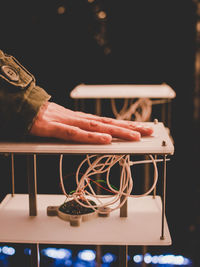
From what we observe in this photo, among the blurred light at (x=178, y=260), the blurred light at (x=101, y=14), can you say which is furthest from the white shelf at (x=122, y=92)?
the blurred light at (x=178, y=260)

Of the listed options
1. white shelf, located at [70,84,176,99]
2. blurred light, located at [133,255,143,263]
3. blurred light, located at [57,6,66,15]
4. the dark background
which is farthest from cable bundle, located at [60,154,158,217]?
blurred light, located at [57,6,66,15]

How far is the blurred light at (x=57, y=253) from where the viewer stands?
275 centimetres

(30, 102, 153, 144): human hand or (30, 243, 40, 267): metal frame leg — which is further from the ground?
(30, 102, 153, 144): human hand

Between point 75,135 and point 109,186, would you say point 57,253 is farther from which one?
point 75,135

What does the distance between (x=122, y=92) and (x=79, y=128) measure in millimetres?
1563

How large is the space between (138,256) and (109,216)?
188 centimetres

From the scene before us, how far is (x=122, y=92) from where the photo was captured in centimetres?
255

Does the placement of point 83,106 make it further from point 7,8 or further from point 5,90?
point 5,90

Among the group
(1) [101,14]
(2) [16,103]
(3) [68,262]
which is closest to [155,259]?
(3) [68,262]

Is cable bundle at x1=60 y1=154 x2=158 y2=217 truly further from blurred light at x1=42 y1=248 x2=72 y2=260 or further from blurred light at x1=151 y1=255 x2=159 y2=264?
blurred light at x1=151 y1=255 x2=159 y2=264

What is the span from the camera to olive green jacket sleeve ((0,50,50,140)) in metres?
0.97

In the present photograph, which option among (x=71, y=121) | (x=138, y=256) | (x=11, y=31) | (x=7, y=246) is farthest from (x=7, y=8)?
(x=71, y=121)

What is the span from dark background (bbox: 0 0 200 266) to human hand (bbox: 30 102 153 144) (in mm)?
1942

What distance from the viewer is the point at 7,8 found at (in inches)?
111
